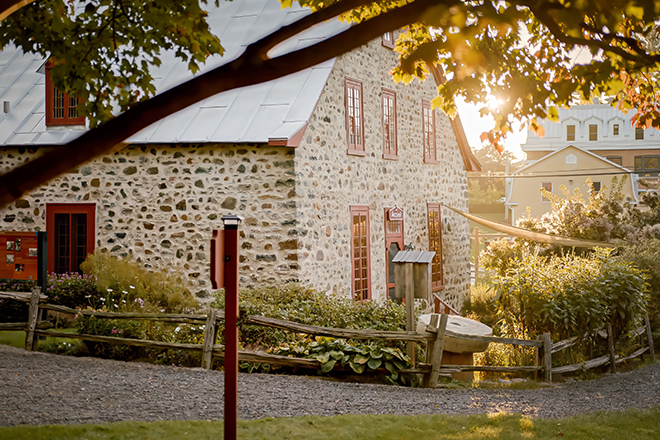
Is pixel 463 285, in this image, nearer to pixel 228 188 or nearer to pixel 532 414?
pixel 228 188

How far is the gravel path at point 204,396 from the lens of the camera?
260 inches

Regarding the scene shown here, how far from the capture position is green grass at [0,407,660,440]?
5754 millimetres

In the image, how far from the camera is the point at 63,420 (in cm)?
621

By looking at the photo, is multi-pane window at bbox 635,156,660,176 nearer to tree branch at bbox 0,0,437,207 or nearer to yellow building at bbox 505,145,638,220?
yellow building at bbox 505,145,638,220

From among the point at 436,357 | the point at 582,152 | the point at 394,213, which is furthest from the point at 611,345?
the point at 582,152

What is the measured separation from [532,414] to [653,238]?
8.85m

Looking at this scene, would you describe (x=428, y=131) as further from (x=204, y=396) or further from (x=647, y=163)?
(x=647, y=163)

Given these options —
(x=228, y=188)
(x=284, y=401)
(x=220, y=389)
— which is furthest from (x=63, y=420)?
(x=228, y=188)

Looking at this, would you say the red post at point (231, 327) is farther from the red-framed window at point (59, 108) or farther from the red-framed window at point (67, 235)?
the red-framed window at point (59, 108)

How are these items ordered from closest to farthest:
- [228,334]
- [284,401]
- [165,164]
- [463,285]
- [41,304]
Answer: [228,334] → [284,401] → [41,304] → [165,164] → [463,285]

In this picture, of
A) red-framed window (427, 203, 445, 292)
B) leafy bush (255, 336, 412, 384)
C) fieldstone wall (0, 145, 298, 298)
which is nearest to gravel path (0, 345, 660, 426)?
leafy bush (255, 336, 412, 384)

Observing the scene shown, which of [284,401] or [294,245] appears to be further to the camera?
[294,245]

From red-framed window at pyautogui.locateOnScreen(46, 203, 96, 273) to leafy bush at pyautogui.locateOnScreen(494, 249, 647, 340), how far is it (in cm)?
845

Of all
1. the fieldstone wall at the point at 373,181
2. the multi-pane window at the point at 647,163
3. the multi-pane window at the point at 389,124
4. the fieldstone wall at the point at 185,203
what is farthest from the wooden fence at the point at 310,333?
the multi-pane window at the point at 647,163
